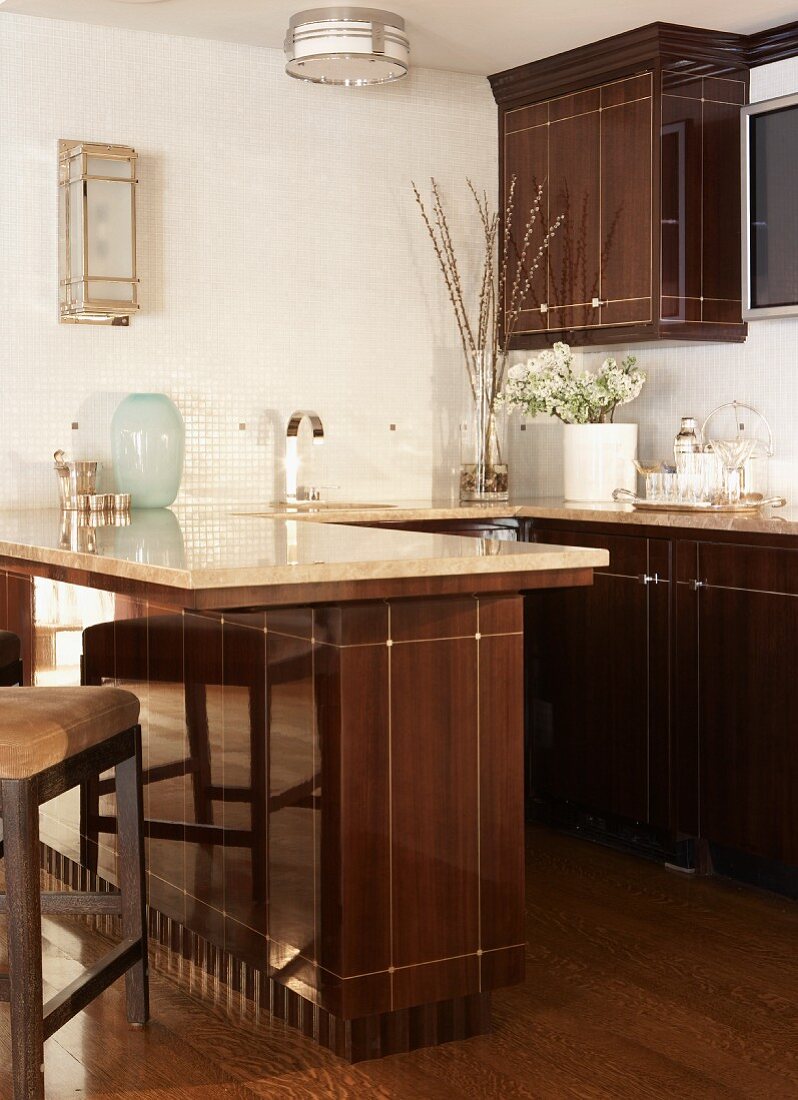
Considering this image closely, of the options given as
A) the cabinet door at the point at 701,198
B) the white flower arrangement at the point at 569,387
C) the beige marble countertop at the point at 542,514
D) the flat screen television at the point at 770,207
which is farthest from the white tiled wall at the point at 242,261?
the flat screen television at the point at 770,207

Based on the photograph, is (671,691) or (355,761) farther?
(671,691)

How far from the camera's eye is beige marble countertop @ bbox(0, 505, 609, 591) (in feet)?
7.51

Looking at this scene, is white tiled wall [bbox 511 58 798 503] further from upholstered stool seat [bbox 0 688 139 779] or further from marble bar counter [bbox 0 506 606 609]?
upholstered stool seat [bbox 0 688 139 779]

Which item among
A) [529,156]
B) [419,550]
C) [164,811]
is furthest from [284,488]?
[419,550]

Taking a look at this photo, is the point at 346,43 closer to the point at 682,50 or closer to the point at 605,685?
the point at 682,50

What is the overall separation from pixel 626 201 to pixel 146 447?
1.69 metres

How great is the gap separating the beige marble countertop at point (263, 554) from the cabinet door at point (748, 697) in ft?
3.33

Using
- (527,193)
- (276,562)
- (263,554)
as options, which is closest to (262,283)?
(527,193)

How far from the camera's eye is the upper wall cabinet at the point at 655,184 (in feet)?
13.9

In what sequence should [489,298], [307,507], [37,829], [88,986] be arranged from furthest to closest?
[489,298], [307,507], [88,986], [37,829]

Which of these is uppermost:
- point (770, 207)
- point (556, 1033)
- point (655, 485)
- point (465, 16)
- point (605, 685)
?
point (465, 16)

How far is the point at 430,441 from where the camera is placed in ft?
16.3

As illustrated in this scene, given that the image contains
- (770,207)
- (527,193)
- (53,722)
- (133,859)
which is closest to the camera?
(53,722)

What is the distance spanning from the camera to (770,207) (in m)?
4.09
